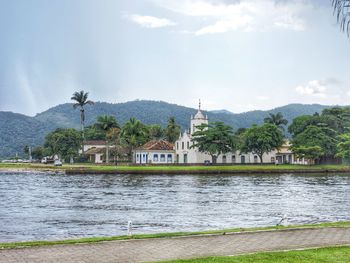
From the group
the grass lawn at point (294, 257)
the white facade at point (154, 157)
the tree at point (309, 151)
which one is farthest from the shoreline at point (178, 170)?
the grass lawn at point (294, 257)

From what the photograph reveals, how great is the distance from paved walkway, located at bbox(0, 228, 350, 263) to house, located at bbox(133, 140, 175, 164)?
105474mm

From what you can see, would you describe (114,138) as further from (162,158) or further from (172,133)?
(172,133)

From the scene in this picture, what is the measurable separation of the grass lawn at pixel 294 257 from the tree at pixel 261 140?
102 m

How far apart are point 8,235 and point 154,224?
24.7 ft

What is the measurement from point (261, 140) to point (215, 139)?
10313 millimetres

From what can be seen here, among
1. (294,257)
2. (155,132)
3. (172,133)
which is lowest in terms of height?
(294,257)

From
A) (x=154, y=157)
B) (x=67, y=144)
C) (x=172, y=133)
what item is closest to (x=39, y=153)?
(x=67, y=144)

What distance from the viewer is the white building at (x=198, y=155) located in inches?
4818

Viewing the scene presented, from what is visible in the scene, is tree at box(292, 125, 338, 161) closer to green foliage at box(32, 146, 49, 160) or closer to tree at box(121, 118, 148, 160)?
tree at box(121, 118, 148, 160)

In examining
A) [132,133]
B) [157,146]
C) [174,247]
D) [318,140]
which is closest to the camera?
[174,247]

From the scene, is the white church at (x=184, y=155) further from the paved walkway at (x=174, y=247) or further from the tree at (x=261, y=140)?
the paved walkway at (x=174, y=247)

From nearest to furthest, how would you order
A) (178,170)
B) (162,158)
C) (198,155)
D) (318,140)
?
1. (178,170)
2. (318,140)
3. (198,155)
4. (162,158)

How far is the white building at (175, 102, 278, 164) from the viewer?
122m

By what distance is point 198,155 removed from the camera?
122m
